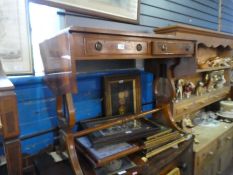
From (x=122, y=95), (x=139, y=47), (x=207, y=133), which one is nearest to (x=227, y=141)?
(x=207, y=133)

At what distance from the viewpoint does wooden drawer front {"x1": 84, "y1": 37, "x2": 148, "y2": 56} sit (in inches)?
32.5

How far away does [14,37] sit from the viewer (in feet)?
3.36

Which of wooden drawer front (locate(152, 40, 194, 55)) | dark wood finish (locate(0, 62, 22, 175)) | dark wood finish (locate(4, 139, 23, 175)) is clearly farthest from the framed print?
wooden drawer front (locate(152, 40, 194, 55))

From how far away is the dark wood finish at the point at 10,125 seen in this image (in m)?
0.62

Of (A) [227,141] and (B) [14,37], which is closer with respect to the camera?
(B) [14,37]

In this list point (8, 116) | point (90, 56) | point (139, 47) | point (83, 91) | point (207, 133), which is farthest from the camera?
point (207, 133)

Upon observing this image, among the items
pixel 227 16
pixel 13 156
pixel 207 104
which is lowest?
pixel 207 104

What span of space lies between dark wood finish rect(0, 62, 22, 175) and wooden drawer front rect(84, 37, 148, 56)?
340 mm

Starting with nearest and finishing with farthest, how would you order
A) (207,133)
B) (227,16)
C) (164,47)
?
(164,47), (207,133), (227,16)

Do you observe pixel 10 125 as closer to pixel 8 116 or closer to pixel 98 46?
pixel 8 116

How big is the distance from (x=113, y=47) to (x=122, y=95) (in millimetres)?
561

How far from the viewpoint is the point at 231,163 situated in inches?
92.3

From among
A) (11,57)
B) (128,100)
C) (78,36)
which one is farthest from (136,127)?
→ (11,57)

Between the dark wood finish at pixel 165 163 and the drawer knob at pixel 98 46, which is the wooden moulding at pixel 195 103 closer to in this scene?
the dark wood finish at pixel 165 163
